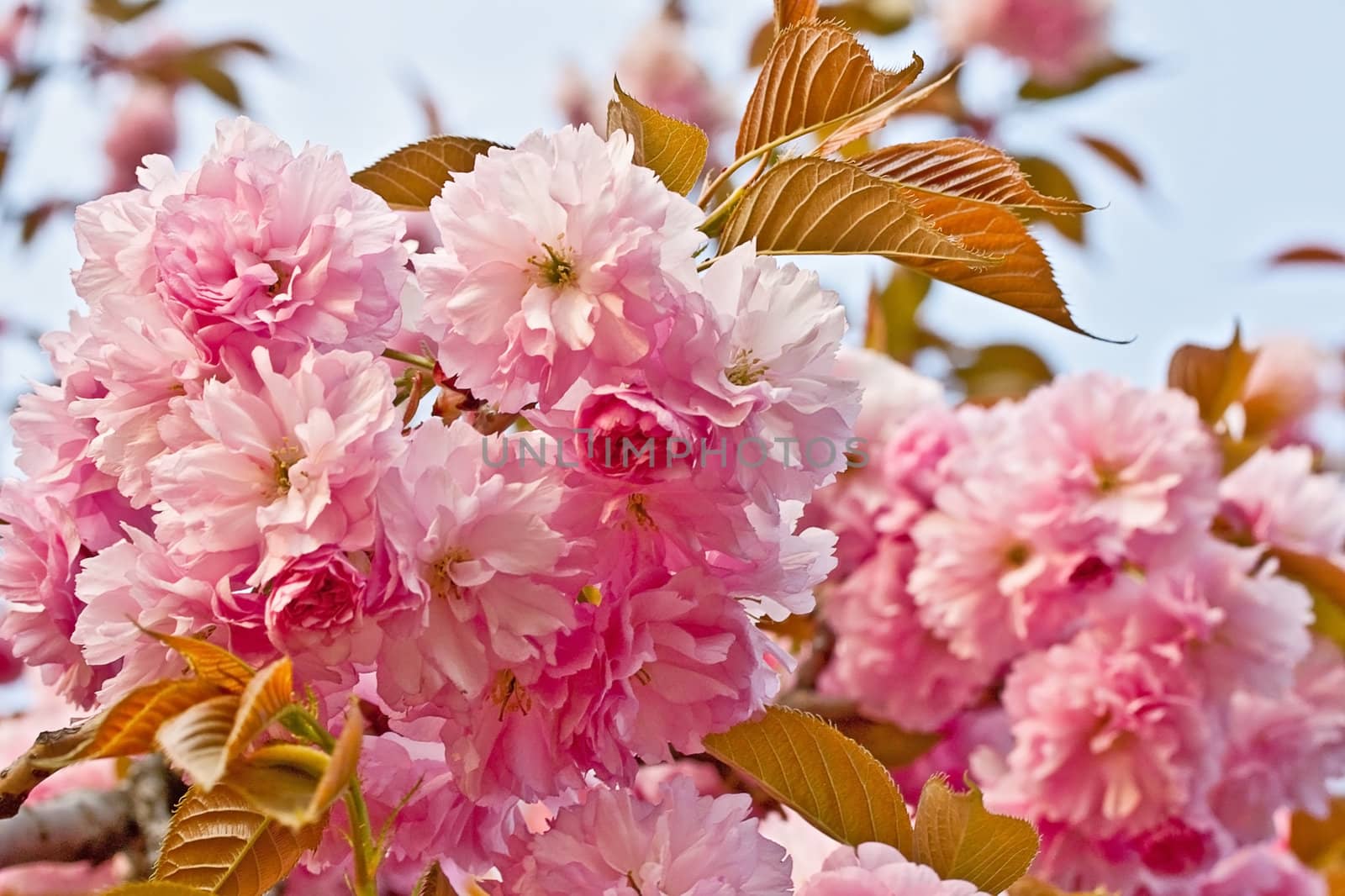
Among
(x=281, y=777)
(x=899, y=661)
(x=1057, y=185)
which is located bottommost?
(x=899, y=661)

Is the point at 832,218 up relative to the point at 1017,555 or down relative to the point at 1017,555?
up

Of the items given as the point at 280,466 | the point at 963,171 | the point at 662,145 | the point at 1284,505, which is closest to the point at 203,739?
the point at 280,466

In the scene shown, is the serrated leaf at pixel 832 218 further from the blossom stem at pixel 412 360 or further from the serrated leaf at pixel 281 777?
the serrated leaf at pixel 281 777

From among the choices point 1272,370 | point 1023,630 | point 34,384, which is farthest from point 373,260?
point 1272,370

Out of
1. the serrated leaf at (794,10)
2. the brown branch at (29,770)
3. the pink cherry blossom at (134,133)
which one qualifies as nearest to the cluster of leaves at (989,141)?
the serrated leaf at (794,10)

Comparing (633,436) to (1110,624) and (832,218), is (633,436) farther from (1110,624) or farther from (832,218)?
(1110,624)

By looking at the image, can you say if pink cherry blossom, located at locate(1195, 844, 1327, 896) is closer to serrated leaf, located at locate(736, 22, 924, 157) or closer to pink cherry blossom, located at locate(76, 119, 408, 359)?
serrated leaf, located at locate(736, 22, 924, 157)

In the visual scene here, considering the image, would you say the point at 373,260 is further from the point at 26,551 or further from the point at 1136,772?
the point at 1136,772
